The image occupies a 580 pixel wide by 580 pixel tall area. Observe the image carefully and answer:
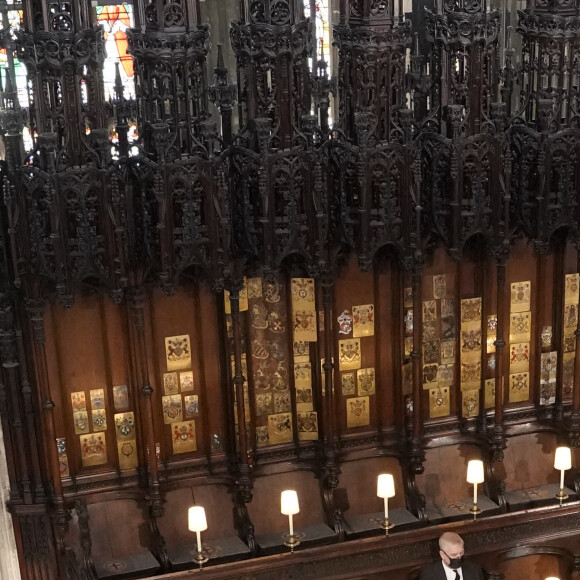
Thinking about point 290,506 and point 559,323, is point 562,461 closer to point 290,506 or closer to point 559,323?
point 559,323

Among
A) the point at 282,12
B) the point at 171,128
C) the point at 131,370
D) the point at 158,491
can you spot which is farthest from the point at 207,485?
the point at 282,12

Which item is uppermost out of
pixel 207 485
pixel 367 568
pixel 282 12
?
pixel 282 12

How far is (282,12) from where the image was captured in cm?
928

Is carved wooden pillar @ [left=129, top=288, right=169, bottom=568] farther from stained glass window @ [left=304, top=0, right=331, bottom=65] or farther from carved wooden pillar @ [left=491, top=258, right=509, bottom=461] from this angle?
stained glass window @ [left=304, top=0, right=331, bottom=65]

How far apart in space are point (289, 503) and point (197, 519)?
34.4 inches

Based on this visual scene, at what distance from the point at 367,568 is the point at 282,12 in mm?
5278

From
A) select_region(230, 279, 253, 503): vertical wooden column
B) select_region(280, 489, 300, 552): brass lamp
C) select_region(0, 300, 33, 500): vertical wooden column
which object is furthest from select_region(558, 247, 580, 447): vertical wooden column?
select_region(0, 300, 33, 500): vertical wooden column

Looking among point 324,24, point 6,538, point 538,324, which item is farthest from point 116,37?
point 6,538

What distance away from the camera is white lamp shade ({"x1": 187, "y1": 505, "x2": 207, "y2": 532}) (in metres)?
9.77

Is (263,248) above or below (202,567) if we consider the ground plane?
above

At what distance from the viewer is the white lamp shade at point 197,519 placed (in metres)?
9.77

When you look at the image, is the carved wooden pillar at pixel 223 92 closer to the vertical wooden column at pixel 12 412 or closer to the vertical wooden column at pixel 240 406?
the vertical wooden column at pixel 240 406

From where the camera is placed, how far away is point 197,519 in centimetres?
977

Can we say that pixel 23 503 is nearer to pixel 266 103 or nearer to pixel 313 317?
pixel 313 317
